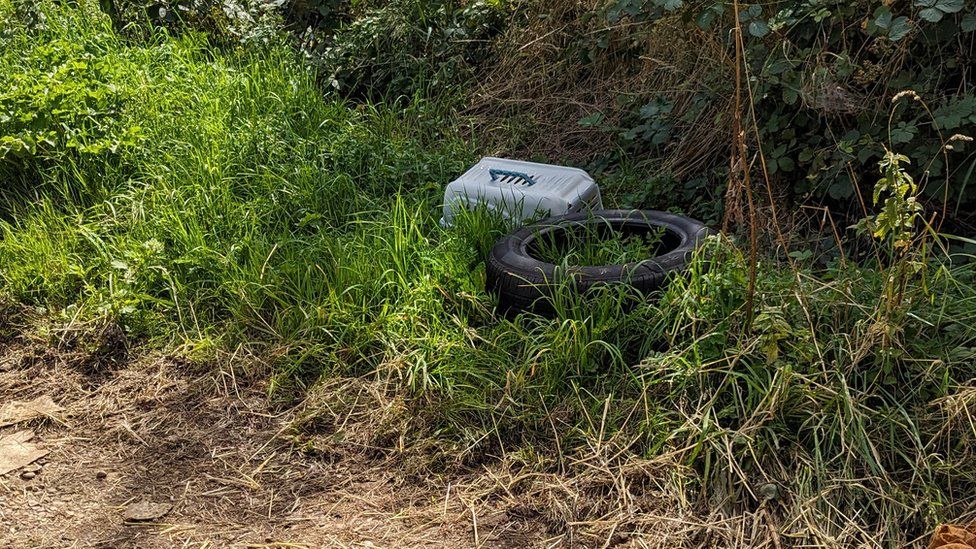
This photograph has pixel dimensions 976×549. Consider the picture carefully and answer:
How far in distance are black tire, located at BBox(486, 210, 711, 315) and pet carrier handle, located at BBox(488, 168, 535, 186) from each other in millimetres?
416

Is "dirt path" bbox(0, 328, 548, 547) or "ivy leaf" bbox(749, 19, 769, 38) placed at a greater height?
"ivy leaf" bbox(749, 19, 769, 38)

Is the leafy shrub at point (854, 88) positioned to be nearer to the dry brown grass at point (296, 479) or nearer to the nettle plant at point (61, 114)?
the dry brown grass at point (296, 479)

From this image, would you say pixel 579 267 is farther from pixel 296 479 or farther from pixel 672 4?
pixel 672 4

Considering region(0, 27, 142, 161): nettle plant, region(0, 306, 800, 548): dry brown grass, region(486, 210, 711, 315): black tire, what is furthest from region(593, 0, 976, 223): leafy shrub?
region(0, 27, 142, 161): nettle plant

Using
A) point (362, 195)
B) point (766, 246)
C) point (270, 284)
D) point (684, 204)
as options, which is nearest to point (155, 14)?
point (362, 195)

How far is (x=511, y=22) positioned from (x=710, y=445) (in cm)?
416

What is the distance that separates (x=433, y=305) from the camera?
397 cm

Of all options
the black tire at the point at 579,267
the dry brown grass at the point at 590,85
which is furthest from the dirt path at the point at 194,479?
the dry brown grass at the point at 590,85

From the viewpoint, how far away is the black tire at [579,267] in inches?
146

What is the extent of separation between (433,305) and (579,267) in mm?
638

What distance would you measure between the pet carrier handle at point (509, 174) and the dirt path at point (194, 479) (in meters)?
1.53

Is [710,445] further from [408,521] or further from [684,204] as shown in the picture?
[684,204]

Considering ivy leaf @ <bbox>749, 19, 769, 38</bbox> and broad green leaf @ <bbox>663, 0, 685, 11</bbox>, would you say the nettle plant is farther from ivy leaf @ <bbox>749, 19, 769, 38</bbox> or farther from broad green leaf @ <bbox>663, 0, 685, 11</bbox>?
ivy leaf @ <bbox>749, 19, 769, 38</bbox>

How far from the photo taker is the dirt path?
127 inches
